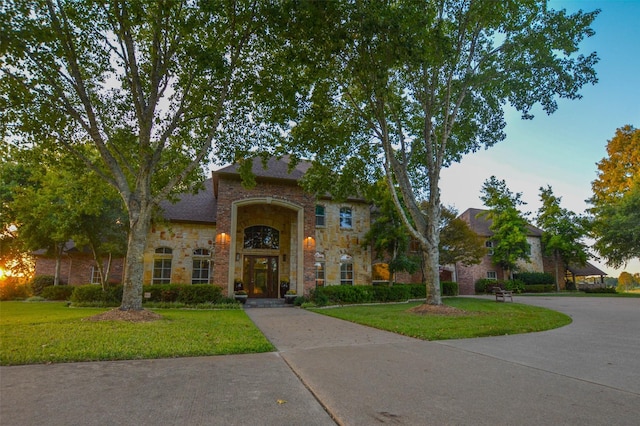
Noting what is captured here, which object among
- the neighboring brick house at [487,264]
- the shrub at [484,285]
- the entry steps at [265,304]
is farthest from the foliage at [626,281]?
the entry steps at [265,304]

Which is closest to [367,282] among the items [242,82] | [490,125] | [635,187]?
[490,125]

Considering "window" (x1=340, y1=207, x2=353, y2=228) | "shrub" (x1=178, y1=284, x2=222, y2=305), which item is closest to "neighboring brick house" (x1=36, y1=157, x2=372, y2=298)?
"window" (x1=340, y1=207, x2=353, y2=228)

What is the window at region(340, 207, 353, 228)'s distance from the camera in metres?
21.3

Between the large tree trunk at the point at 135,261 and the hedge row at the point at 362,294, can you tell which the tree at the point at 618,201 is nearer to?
the hedge row at the point at 362,294

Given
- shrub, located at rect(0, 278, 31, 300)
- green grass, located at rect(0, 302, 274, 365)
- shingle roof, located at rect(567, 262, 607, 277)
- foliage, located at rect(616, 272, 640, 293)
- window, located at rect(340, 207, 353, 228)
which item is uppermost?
window, located at rect(340, 207, 353, 228)

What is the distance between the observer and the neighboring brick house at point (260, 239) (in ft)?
57.4

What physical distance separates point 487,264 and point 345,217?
16.7 m

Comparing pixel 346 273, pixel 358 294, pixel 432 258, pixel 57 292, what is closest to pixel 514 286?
pixel 346 273

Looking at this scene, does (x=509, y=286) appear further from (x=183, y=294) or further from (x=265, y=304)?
(x=183, y=294)

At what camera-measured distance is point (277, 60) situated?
11.0 meters

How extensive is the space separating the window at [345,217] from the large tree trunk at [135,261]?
503 inches

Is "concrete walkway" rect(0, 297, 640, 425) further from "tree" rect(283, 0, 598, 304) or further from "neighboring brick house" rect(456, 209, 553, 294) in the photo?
"neighboring brick house" rect(456, 209, 553, 294)

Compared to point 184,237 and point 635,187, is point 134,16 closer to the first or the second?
point 184,237

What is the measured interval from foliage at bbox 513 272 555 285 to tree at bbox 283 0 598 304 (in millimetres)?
20068
